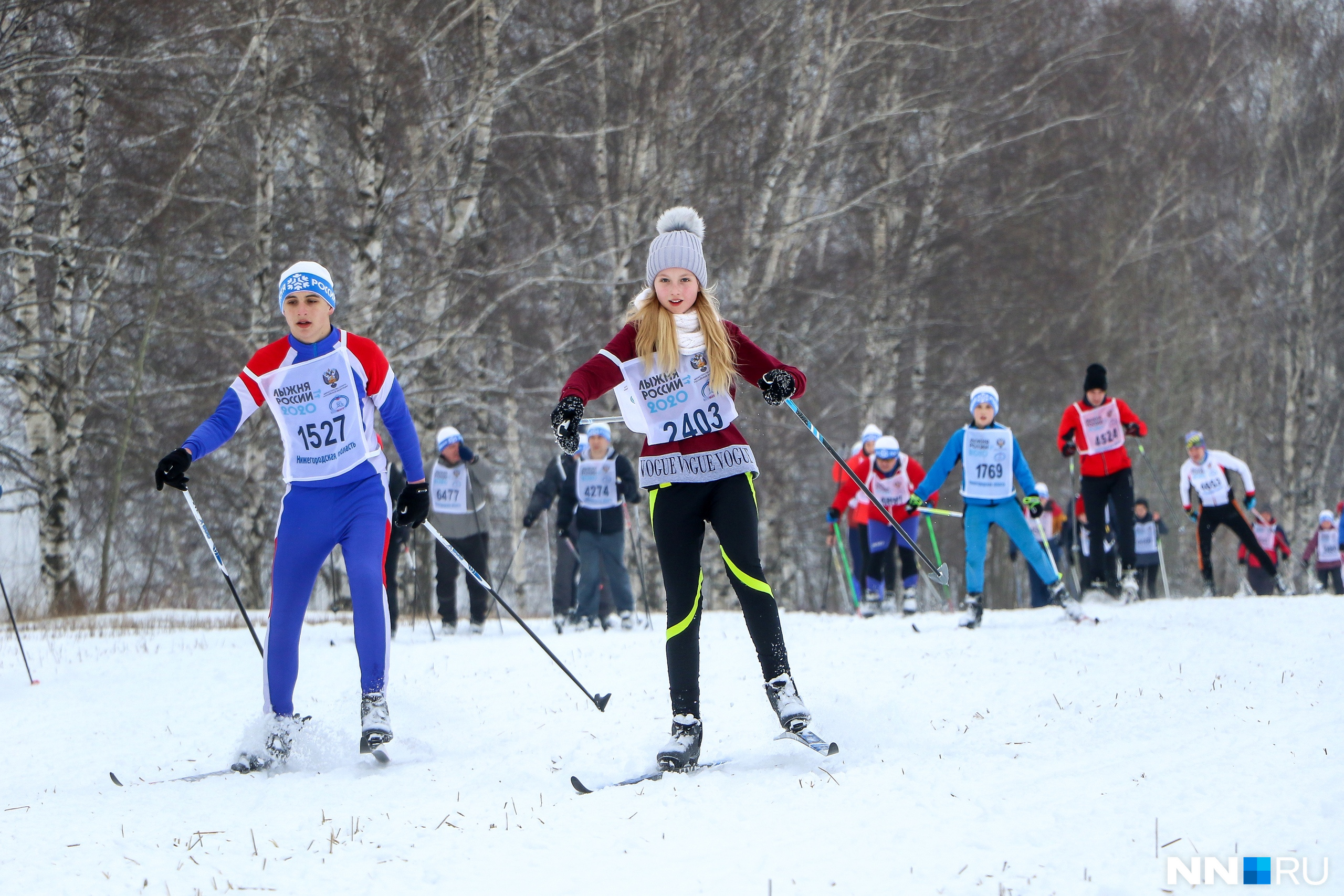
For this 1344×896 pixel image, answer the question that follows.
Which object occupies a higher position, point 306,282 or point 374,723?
point 306,282

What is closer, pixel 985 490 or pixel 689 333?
Result: pixel 689 333

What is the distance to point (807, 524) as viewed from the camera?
26.0 metres

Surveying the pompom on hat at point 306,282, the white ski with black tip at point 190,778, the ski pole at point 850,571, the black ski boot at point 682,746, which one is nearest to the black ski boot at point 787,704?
the black ski boot at point 682,746

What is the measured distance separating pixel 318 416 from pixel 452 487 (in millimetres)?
6268

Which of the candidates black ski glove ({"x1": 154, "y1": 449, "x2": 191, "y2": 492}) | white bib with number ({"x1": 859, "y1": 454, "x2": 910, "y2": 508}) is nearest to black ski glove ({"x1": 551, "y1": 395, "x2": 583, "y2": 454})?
black ski glove ({"x1": 154, "y1": 449, "x2": 191, "y2": 492})

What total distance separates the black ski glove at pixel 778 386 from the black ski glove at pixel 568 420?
26.9 inches

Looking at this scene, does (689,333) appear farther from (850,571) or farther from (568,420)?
(850,571)

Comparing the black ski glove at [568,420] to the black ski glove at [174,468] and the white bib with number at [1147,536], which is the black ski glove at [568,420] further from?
the white bib with number at [1147,536]

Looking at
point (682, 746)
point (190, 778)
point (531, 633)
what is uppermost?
point (531, 633)

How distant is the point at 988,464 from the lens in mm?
8922

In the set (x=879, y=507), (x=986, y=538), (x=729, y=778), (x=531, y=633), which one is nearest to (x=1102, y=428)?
(x=986, y=538)

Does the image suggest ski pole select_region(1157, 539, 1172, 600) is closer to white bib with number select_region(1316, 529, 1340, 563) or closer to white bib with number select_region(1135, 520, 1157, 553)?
white bib with number select_region(1135, 520, 1157, 553)

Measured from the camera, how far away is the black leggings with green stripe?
4.23 m

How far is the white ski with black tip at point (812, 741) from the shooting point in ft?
13.3
